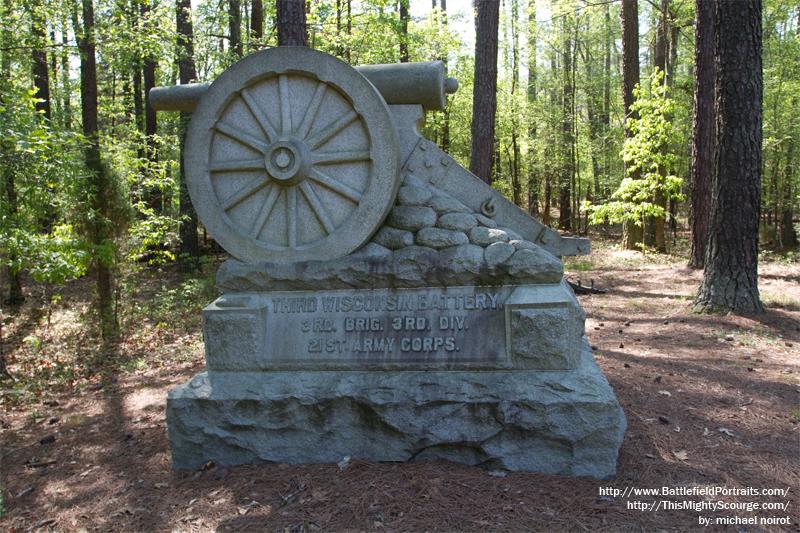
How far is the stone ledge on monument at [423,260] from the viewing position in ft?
11.9

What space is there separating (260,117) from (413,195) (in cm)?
121

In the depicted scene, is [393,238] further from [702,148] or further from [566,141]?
[566,141]

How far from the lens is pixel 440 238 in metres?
3.74

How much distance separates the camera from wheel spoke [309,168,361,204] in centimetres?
384

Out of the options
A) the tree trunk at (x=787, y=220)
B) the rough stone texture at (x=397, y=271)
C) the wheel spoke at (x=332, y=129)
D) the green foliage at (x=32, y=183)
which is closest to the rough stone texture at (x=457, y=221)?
the rough stone texture at (x=397, y=271)

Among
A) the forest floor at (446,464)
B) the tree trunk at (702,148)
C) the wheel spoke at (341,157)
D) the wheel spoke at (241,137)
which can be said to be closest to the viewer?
the forest floor at (446,464)

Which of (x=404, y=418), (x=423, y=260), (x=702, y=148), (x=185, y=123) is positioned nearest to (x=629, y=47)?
(x=702, y=148)

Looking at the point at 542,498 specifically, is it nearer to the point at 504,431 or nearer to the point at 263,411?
the point at 504,431

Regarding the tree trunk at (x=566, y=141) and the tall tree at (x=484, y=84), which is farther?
the tree trunk at (x=566, y=141)

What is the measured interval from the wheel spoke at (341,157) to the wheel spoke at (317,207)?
7.6 inches

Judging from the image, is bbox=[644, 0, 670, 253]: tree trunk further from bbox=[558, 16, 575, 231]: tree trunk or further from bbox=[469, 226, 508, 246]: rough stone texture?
bbox=[469, 226, 508, 246]: rough stone texture

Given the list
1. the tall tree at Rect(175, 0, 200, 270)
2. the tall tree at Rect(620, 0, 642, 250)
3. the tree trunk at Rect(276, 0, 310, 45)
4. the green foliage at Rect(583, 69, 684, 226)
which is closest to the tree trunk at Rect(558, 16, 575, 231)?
the tall tree at Rect(620, 0, 642, 250)

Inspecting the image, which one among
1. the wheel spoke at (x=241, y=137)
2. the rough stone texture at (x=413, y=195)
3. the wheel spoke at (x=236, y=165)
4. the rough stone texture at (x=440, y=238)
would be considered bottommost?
the rough stone texture at (x=440, y=238)

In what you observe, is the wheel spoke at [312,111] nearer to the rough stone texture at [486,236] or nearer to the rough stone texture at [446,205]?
the rough stone texture at [446,205]
